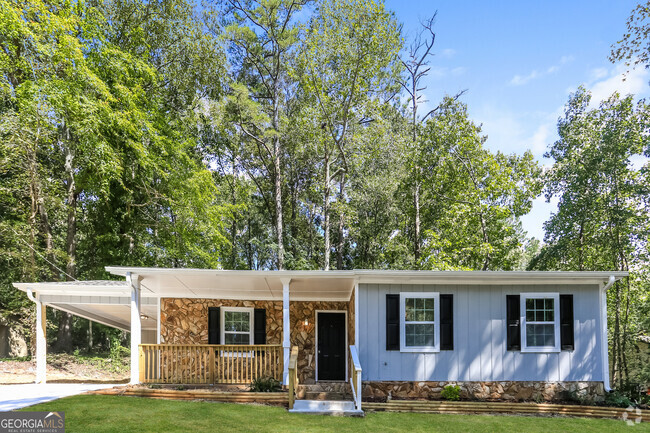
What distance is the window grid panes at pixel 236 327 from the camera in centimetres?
1197

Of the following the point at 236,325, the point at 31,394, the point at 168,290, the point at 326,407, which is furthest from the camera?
the point at 236,325

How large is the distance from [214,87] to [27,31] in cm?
826

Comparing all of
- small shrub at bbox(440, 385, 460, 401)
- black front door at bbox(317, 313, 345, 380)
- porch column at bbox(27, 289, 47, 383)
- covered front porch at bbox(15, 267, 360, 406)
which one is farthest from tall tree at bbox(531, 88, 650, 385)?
porch column at bbox(27, 289, 47, 383)

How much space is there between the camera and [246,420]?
7.66 m

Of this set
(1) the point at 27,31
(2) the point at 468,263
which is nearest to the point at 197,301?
(1) the point at 27,31

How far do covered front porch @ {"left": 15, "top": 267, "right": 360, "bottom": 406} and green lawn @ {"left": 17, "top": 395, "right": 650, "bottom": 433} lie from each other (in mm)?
1435

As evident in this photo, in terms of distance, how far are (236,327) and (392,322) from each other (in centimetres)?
447

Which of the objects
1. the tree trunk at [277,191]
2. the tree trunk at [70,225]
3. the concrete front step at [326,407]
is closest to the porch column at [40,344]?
the tree trunk at [70,225]

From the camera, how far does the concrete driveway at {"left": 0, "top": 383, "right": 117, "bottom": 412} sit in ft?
26.1

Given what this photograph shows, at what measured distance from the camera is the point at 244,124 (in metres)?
22.6

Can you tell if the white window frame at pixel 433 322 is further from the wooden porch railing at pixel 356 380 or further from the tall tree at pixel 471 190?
the tall tree at pixel 471 190

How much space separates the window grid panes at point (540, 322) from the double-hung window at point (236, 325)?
6828 millimetres

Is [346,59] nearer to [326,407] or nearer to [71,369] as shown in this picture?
[326,407]

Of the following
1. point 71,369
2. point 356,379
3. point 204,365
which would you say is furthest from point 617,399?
point 71,369
